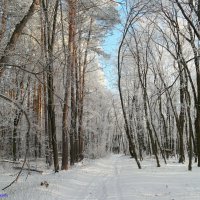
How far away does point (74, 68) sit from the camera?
23.5 m

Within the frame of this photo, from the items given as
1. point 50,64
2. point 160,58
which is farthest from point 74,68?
point 50,64

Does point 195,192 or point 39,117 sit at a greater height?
point 39,117

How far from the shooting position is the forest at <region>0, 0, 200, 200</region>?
11.4 metres

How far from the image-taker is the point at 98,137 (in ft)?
184

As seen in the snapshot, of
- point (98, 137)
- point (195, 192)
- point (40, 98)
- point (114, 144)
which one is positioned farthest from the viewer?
point (114, 144)

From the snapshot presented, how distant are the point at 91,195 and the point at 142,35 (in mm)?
17670

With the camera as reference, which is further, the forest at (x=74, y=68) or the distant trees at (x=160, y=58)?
the distant trees at (x=160, y=58)

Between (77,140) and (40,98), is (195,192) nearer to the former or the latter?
(77,140)

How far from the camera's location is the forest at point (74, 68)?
11377 mm

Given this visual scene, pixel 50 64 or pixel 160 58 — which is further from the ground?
pixel 160 58

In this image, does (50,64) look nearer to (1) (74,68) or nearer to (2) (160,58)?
(1) (74,68)

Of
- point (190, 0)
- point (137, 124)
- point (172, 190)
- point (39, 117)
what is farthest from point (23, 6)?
point (137, 124)

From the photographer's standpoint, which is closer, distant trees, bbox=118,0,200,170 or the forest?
the forest

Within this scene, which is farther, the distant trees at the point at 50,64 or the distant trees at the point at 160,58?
the distant trees at the point at 160,58
